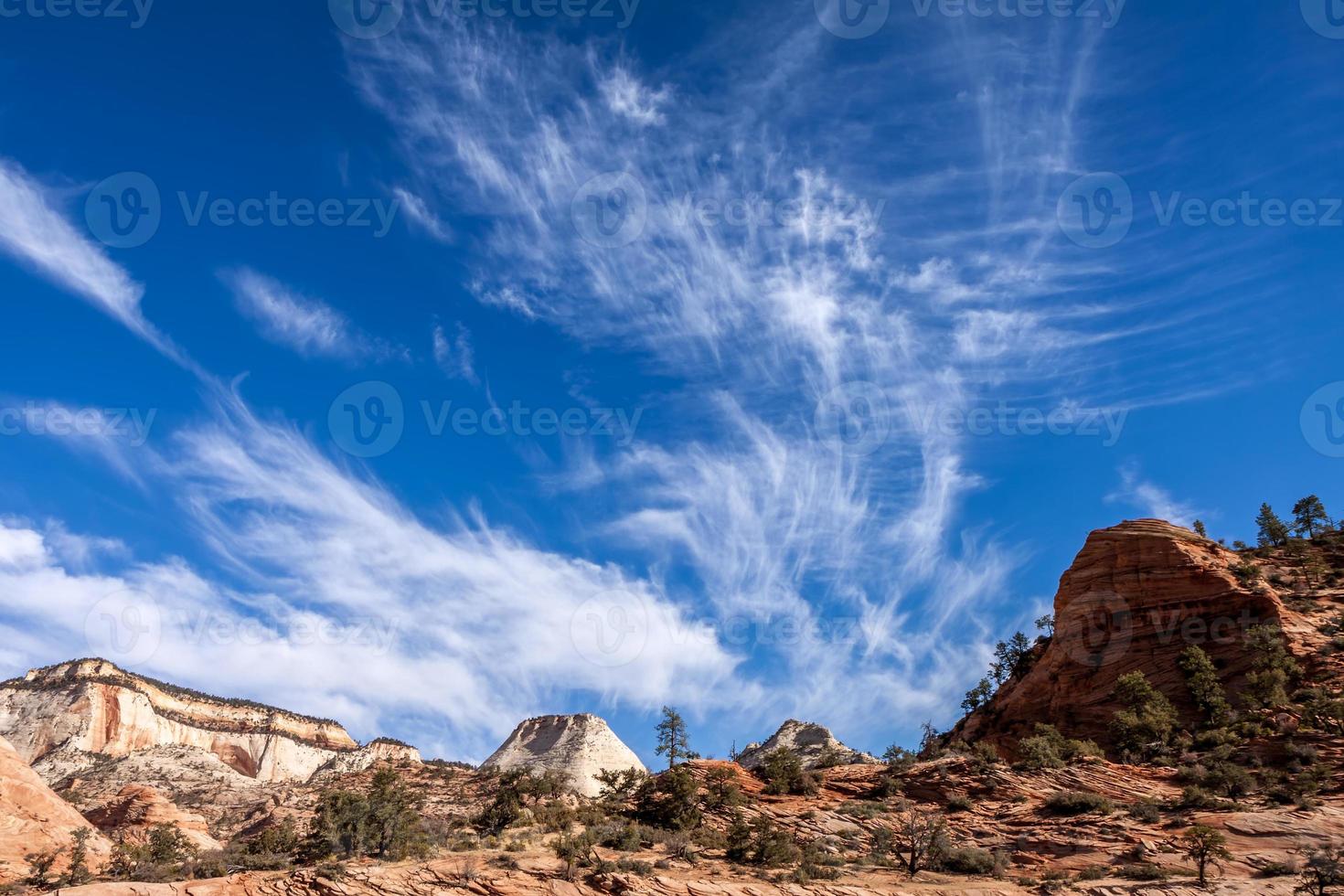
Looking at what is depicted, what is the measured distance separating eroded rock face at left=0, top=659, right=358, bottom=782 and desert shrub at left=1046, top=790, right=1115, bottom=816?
9171 cm

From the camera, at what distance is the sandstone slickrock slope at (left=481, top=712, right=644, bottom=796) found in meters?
87.4

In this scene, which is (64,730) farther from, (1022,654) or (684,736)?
(1022,654)

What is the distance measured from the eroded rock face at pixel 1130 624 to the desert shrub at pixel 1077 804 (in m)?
16.5

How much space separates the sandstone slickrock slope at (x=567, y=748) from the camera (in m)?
87.4

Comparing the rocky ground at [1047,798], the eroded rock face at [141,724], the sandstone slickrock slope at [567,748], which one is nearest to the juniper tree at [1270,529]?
the rocky ground at [1047,798]

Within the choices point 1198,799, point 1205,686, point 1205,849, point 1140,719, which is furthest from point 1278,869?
point 1205,686

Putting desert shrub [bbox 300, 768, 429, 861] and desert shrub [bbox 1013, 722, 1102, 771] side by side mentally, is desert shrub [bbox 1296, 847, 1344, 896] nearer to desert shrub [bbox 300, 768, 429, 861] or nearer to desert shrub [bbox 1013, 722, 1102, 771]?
desert shrub [bbox 1013, 722, 1102, 771]

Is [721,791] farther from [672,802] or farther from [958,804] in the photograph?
[958,804]

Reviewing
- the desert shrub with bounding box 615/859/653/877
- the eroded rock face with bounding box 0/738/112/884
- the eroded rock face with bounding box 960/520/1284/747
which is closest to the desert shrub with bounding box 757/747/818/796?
the desert shrub with bounding box 615/859/653/877

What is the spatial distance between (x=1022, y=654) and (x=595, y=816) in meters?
45.1

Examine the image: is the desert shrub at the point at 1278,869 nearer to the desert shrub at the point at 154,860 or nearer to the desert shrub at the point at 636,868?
the desert shrub at the point at 636,868

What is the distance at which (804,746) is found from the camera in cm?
6650

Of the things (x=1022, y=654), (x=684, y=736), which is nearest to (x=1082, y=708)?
(x=1022, y=654)

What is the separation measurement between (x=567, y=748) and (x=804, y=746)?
35.2 m
